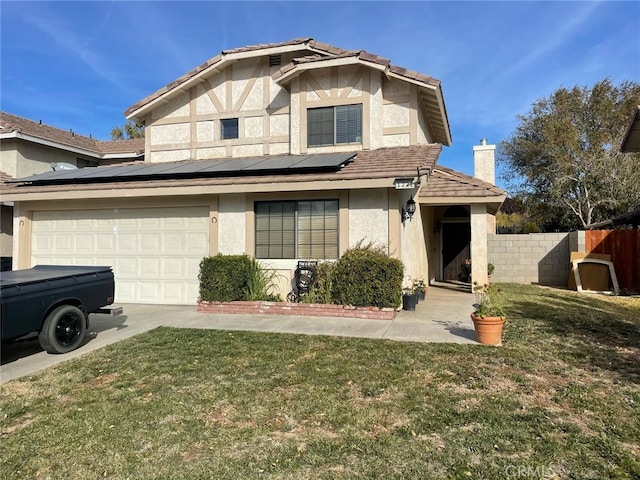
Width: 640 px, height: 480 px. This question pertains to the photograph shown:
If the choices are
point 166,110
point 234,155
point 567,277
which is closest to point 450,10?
point 234,155

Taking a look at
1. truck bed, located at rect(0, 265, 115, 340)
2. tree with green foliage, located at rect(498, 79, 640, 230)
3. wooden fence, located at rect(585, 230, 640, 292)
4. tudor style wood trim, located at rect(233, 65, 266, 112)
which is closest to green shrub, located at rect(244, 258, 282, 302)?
truck bed, located at rect(0, 265, 115, 340)

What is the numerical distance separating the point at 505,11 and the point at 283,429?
10879 millimetres

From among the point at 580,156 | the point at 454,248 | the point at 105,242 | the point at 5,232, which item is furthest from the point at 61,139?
the point at 580,156

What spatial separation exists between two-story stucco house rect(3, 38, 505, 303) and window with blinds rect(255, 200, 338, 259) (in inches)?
1.0

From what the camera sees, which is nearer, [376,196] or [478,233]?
[376,196]

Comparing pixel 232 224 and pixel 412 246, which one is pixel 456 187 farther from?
pixel 232 224

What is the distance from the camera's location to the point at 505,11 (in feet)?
32.0

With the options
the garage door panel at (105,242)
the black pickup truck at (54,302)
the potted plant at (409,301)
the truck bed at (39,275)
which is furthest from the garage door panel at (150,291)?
the potted plant at (409,301)

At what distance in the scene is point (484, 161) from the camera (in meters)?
17.2

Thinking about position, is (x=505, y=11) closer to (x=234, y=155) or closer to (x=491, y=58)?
(x=491, y=58)

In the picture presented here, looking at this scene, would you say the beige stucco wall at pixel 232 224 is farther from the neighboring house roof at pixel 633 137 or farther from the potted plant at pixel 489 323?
the neighboring house roof at pixel 633 137

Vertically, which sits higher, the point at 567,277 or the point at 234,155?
the point at 234,155

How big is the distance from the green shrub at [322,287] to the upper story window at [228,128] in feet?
18.9
